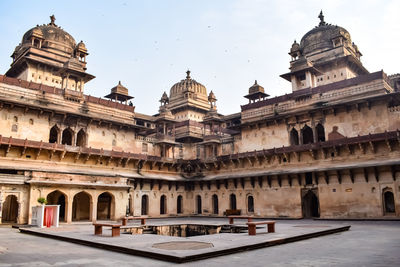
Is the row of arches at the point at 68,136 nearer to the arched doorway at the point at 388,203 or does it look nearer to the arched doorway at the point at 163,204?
the arched doorway at the point at 163,204

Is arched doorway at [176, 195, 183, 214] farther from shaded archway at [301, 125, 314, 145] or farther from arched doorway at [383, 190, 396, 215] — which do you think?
arched doorway at [383, 190, 396, 215]

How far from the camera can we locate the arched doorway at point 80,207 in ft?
91.7

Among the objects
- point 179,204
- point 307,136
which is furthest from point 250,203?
point 179,204

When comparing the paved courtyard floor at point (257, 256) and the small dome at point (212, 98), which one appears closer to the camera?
the paved courtyard floor at point (257, 256)

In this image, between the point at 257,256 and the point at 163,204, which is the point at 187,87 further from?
the point at 257,256

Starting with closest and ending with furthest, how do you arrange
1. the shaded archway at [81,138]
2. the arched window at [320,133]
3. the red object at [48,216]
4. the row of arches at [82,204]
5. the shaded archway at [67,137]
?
the red object at [48,216] < the row of arches at [82,204] < the arched window at [320,133] < the shaded archway at [81,138] < the shaded archway at [67,137]

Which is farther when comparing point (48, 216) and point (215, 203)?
point (215, 203)

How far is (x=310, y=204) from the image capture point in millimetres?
29703

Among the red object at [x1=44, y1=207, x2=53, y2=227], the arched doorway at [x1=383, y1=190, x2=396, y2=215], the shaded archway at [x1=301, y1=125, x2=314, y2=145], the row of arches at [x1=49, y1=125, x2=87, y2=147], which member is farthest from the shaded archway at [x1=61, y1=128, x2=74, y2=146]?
the arched doorway at [x1=383, y1=190, x2=396, y2=215]

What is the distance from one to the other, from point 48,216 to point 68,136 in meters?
13.8

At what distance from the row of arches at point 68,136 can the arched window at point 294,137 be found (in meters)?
19.0

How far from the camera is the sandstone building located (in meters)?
25.0

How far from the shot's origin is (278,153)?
29984mm

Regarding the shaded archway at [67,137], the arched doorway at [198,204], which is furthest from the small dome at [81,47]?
the arched doorway at [198,204]
